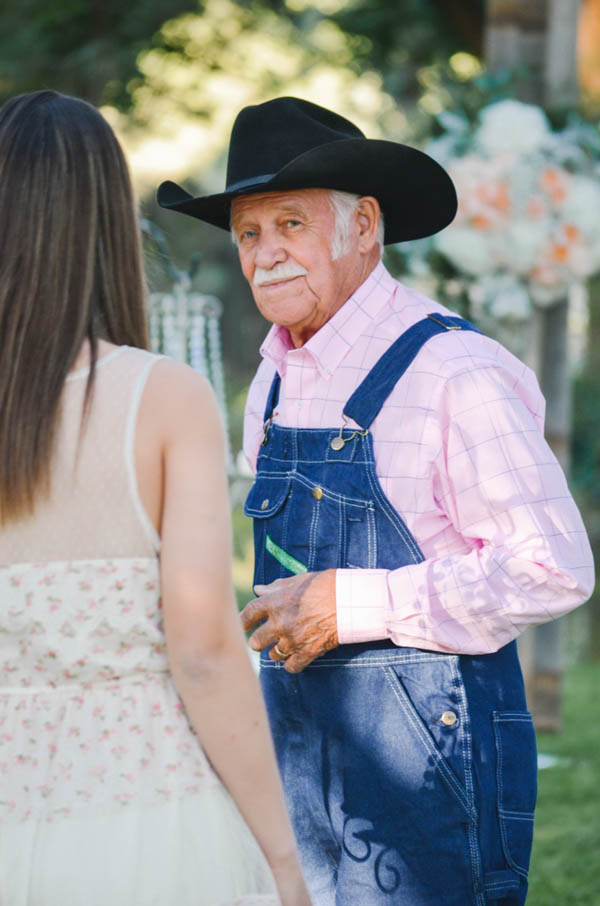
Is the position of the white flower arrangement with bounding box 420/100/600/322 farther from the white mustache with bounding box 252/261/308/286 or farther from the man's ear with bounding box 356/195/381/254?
the white mustache with bounding box 252/261/308/286

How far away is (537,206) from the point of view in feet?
16.0

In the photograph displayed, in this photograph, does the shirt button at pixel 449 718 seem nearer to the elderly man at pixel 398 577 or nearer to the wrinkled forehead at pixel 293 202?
the elderly man at pixel 398 577

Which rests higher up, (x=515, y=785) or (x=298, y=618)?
(x=298, y=618)

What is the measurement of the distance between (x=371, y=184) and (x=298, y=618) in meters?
0.86

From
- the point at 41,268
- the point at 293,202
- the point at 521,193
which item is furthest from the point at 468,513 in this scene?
the point at 521,193

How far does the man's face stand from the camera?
2.32 m

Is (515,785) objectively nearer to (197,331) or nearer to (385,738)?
(385,738)

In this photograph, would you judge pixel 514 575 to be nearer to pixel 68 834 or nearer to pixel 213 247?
pixel 68 834

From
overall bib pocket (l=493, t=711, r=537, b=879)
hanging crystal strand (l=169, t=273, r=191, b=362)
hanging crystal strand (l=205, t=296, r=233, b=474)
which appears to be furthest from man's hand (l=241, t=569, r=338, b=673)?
hanging crystal strand (l=169, t=273, r=191, b=362)

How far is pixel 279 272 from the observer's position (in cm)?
233

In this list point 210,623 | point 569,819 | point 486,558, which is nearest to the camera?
point 210,623

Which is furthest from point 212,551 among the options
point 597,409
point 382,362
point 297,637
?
point 597,409

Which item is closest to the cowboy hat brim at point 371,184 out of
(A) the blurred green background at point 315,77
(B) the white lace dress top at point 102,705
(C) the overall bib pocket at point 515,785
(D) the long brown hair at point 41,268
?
(D) the long brown hair at point 41,268

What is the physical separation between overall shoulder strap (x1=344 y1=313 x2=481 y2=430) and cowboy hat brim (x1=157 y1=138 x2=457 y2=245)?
323 mm
